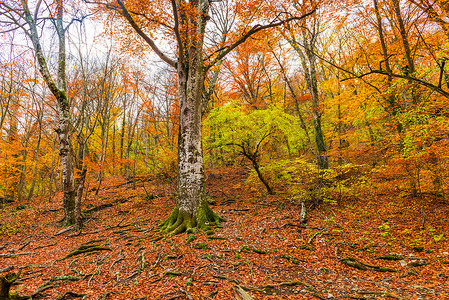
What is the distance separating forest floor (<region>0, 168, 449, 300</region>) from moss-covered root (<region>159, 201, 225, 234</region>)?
1.02 feet

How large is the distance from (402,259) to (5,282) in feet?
20.9

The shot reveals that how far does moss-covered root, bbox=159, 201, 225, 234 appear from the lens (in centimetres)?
572

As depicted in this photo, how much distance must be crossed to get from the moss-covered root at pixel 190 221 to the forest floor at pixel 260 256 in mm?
311

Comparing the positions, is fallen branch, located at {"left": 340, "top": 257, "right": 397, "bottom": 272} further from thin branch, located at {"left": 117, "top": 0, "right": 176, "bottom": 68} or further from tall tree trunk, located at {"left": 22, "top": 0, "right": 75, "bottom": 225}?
tall tree trunk, located at {"left": 22, "top": 0, "right": 75, "bottom": 225}

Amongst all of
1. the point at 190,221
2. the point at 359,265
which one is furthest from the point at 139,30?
the point at 359,265

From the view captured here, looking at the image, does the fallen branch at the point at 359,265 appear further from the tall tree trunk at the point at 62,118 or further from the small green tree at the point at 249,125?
the tall tree trunk at the point at 62,118

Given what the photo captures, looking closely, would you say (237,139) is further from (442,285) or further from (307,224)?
(442,285)

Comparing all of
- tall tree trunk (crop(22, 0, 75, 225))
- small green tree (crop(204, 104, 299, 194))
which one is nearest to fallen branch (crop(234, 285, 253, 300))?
small green tree (crop(204, 104, 299, 194))

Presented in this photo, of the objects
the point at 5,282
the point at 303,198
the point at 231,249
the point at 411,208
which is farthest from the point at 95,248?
the point at 411,208

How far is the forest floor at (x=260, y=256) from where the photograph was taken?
10.2ft

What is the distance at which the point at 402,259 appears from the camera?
3.94m

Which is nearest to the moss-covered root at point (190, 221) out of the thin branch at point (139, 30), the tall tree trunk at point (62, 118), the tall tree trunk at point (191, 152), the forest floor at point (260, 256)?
the tall tree trunk at point (191, 152)

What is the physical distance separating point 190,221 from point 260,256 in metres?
2.41

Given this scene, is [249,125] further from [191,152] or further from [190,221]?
[190,221]
